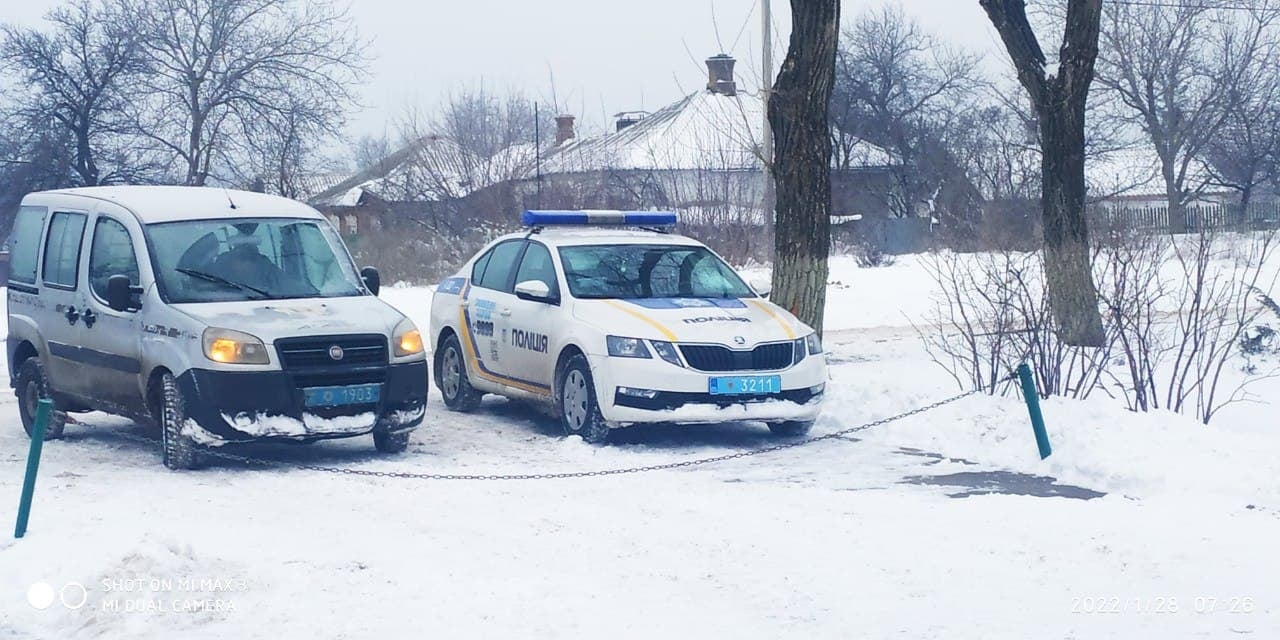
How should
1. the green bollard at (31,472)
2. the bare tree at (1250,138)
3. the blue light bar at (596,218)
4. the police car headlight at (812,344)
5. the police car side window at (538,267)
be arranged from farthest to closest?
the bare tree at (1250,138) → the blue light bar at (596,218) → the police car side window at (538,267) → the police car headlight at (812,344) → the green bollard at (31,472)

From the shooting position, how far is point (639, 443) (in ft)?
34.2

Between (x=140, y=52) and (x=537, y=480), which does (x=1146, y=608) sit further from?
(x=140, y=52)

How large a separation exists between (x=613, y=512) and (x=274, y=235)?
154 inches

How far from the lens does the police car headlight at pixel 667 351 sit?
32.3 ft

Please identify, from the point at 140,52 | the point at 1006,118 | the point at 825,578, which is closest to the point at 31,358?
the point at 825,578

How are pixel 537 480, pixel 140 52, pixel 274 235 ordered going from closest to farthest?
pixel 537 480 → pixel 274 235 → pixel 140 52

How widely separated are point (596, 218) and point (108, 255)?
13.8 ft

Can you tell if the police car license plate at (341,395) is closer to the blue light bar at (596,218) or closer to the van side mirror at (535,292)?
the van side mirror at (535,292)

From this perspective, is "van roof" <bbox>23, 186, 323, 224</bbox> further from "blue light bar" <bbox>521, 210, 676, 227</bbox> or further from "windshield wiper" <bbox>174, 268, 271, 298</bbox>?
"blue light bar" <bbox>521, 210, 676, 227</bbox>

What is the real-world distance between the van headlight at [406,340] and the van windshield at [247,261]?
742 mm

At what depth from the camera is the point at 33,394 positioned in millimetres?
10812

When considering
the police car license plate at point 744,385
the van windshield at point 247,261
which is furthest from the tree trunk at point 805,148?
the van windshield at point 247,261

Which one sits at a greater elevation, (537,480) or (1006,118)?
(1006,118)

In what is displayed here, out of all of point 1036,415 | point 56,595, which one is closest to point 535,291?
point 1036,415
